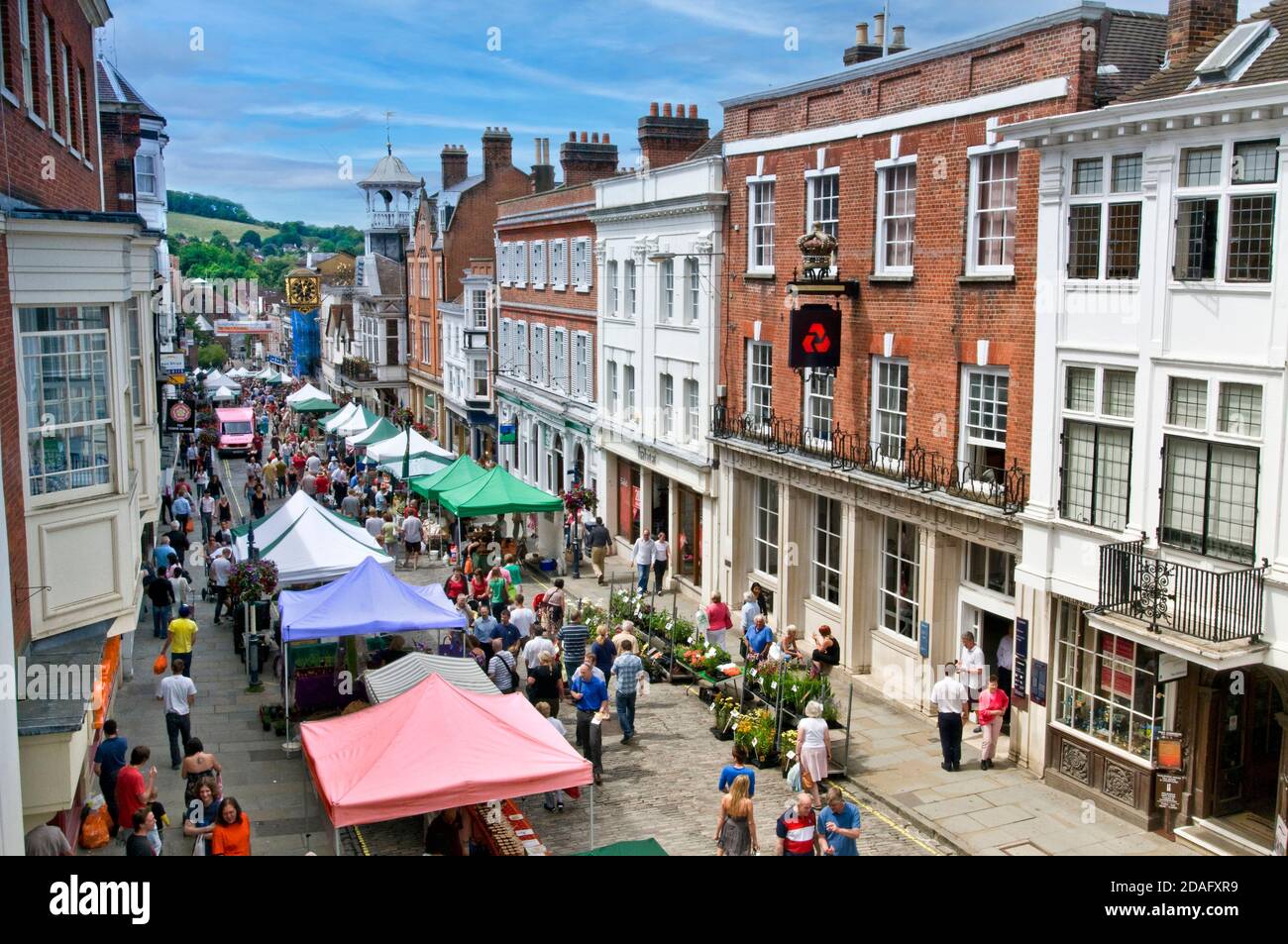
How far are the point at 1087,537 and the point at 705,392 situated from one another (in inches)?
511

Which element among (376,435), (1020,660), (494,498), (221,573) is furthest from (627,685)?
(376,435)

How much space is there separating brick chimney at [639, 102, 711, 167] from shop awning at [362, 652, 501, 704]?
1912cm

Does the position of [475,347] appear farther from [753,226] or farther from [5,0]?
[5,0]

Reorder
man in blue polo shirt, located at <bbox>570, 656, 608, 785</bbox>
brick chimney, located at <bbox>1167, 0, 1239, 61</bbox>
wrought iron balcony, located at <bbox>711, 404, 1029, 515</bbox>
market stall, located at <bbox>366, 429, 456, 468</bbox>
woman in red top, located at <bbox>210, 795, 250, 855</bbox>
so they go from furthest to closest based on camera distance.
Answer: market stall, located at <bbox>366, 429, 456, 468</bbox>, wrought iron balcony, located at <bbox>711, 404, 1029, 515</bbox>, man in blue polo shirt, located at <bbox>570, 656, 608, 785</bbox>, brick chimney, located at <bbox>1167, 0, 1239, 61</bbox>, woman in red top, located at <bbox>210, 795, 250, 855</bbox>

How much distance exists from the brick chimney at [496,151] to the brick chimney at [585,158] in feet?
47.8

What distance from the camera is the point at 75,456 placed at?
12.0 metres

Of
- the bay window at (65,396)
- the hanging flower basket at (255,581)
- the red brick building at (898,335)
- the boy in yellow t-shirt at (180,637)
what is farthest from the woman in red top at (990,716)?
the boy in yellow t-shirt at (180,637)

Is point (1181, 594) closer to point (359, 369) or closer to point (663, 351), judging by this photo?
point (663, 351)

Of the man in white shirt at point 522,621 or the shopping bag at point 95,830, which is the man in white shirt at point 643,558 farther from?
the shopping bag at point 95,830

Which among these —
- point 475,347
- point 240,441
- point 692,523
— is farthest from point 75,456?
point 240,441

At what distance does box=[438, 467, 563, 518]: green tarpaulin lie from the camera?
92.5 ft

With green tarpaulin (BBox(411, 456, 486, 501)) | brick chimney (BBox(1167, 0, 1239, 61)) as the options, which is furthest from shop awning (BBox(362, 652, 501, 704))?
green tarpaulin (BBox(411, 456, 486, 501))

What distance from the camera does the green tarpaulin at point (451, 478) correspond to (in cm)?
3034

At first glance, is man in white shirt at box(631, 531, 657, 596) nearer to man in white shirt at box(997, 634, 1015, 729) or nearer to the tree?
man in white shirt at box(997, 634, 1015, 729)
